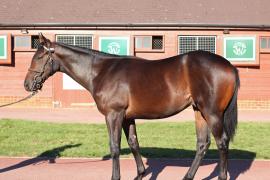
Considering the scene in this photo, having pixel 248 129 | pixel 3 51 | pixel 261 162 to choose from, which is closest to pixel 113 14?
pixel 3 51

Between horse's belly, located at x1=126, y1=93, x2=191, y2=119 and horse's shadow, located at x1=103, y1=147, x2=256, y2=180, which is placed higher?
horse's belly, located at x1=126, y1=93, x2=191, y2=119

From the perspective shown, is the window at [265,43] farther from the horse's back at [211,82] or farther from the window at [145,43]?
the horse's back at [211,82]

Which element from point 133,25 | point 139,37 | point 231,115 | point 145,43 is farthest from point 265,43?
point 231,115

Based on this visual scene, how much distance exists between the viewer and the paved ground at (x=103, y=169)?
849 cm

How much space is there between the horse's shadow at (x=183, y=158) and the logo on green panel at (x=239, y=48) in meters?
12.9

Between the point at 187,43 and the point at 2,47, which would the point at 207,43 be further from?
the point at 2,47

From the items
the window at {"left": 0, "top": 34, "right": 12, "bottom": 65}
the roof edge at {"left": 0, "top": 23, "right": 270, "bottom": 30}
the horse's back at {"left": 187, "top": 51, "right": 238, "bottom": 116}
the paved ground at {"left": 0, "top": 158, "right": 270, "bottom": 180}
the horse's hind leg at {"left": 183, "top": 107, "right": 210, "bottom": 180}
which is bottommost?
the paved ground at {"left": 0, "top": 158, "right": 270, "bottom": 180}

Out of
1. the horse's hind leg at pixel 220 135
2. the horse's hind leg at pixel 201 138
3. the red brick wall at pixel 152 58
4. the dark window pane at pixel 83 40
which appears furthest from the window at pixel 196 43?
the horse's hind leg at pixel 220 135

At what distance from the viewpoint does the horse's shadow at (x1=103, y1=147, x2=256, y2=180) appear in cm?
893

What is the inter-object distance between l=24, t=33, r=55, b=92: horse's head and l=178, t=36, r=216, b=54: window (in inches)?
646

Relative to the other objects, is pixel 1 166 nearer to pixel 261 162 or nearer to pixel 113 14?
pixel 261 162

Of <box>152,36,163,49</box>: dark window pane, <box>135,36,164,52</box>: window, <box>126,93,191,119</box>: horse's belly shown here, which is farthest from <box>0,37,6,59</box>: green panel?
<box>126,93,191,119</box>: horse's belly

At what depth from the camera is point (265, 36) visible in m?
23.8

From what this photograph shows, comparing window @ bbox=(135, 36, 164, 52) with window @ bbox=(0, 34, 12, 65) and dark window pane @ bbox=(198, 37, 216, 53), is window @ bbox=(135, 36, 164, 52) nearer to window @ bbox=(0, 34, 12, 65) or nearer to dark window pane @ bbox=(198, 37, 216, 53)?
dark window pane @ bbox=(198, 37, 216, 53)
